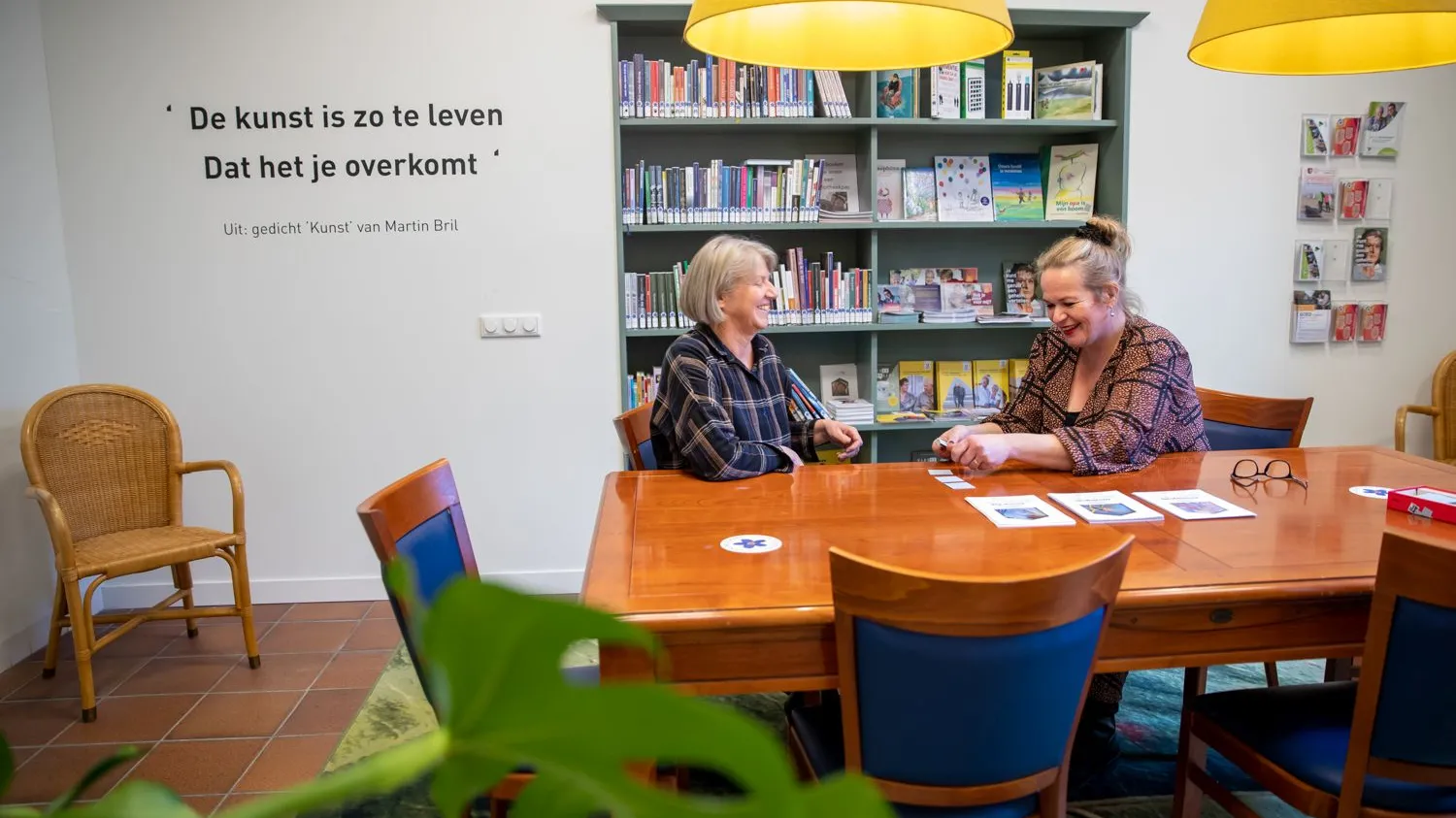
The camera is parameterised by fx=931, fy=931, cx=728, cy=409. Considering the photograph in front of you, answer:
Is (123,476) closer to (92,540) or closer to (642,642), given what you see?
(92,540)

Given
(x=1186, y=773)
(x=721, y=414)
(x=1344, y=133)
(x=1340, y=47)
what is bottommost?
(x=1186, y=773)

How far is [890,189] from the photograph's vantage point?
13.7ft

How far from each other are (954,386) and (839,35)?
2527 millimetres

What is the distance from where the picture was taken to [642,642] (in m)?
0.24

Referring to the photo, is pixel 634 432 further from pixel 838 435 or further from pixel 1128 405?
pixel 1128 405

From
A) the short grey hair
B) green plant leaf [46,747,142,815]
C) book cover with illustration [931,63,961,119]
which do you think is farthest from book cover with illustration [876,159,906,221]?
green plant leaf [46,747,142,815]

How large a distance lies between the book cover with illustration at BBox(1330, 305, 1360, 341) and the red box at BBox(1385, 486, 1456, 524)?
2642mm

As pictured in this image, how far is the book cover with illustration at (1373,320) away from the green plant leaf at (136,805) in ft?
17.0

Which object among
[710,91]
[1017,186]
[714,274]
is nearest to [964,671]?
[714,274]

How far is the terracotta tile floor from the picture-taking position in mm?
2578

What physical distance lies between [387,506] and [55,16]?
3279mm

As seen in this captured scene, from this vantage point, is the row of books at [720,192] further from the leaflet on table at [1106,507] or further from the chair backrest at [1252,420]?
the leaflet on table at [1106,507]

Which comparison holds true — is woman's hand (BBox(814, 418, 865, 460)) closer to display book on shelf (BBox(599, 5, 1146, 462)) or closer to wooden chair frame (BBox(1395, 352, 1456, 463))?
display book on shelf (BBox(599, 5, 1146, 462))

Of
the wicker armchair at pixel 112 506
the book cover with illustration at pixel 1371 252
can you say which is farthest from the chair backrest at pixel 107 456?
the book cover with illustration at pixel 1371 252
